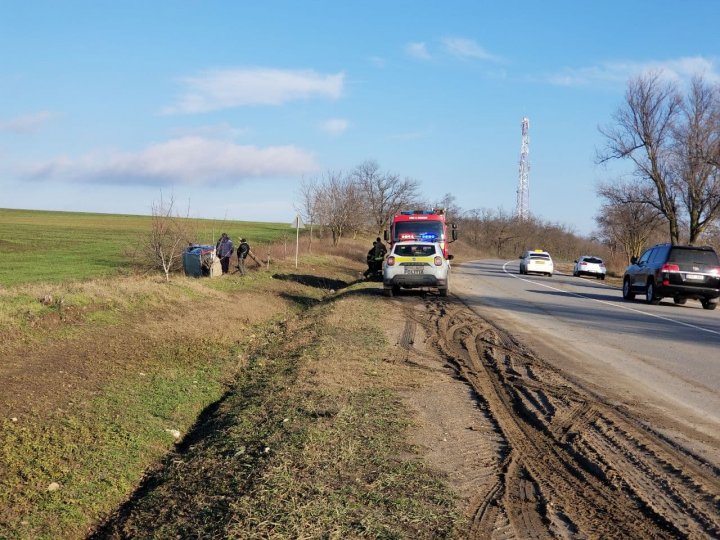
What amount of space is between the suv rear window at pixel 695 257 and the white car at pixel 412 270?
6944 millimetres

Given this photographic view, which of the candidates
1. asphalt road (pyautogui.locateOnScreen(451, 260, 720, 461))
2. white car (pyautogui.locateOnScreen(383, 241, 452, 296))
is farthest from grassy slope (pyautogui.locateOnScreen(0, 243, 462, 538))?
white car (pyautogui.locateOnScreen(383, 241, 452, 296))

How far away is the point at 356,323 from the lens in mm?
14078

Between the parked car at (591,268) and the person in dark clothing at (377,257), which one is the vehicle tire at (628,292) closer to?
the person in dark clothing at (377,257)

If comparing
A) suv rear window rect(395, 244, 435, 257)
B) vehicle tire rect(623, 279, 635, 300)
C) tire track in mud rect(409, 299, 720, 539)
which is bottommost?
tire track in mud rect(409, 299, 720, 539)

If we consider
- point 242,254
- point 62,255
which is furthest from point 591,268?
point 62,255

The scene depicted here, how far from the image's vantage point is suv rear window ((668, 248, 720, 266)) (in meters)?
20.5

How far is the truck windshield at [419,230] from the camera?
27156 millimetres

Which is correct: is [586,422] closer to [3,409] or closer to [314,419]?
[314,419]

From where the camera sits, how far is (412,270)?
19.9 metres

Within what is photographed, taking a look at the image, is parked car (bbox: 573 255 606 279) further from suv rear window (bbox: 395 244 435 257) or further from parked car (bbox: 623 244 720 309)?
suv rear window (bbox: 395 244 435 257)

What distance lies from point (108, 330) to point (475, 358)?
6378 mm

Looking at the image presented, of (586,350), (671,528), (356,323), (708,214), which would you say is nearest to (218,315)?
(356,323)

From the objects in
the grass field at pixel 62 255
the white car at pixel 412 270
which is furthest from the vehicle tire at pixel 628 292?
the grass field at pixel 62 255

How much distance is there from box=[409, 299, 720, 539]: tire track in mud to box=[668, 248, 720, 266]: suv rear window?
1411 cm
